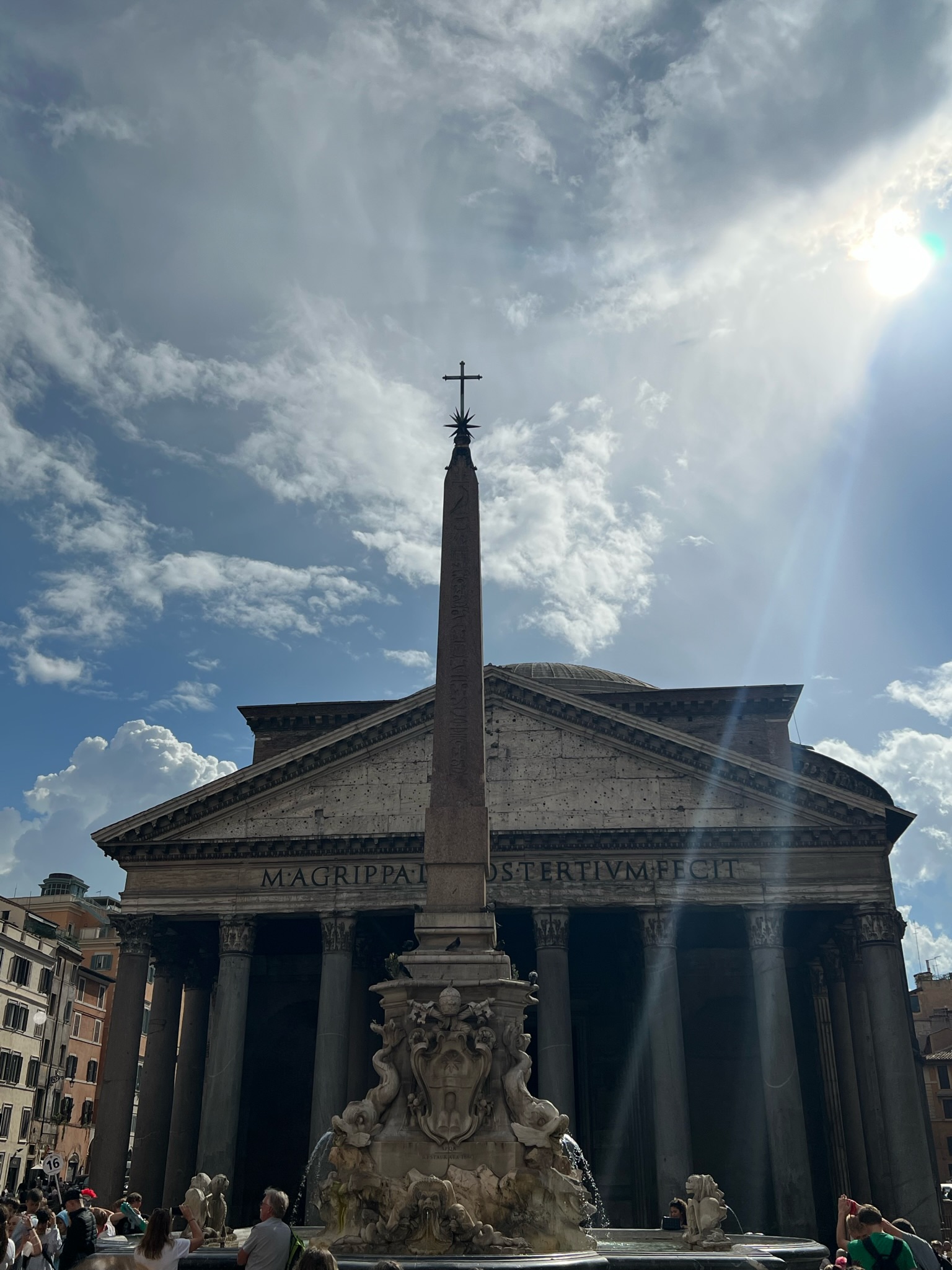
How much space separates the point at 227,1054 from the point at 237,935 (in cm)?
257

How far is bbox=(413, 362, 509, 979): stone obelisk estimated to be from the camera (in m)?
8.52

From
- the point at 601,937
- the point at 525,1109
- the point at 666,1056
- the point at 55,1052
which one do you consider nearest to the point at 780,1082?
the point at 666,1056

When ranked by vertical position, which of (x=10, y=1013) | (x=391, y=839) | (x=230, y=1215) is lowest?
(x=230, y=1215)

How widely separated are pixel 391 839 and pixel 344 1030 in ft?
13.9

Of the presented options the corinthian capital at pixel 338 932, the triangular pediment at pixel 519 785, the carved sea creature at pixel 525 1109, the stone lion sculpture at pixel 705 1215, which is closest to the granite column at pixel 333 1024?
the corinthian capital at pixel 338 932

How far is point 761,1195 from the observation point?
2756cm

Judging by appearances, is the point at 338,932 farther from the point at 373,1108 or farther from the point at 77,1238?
the point at 373,1108

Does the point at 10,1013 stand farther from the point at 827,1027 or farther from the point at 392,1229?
the point at 392,1229

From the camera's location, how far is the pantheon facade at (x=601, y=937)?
2400cm

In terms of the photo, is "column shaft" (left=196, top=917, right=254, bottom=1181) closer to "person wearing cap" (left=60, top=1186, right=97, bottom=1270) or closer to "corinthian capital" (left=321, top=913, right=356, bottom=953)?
"corinthian capital" (left=321, top=913, right=356, bottom=953)

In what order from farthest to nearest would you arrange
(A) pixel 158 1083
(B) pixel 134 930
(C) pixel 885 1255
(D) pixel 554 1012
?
(A) pixel 158 1083 < (B) pixel 134 930 < (D) pixel 554 1012 < (C) pixel 885 1255

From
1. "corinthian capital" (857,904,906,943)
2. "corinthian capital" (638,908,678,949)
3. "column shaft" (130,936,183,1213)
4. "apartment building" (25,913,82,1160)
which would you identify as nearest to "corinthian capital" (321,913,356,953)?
"column shaft" (130,936,183,1213)

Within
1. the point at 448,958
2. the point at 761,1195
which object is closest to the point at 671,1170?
the point at 761,1195

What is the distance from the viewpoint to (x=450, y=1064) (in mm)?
7863
